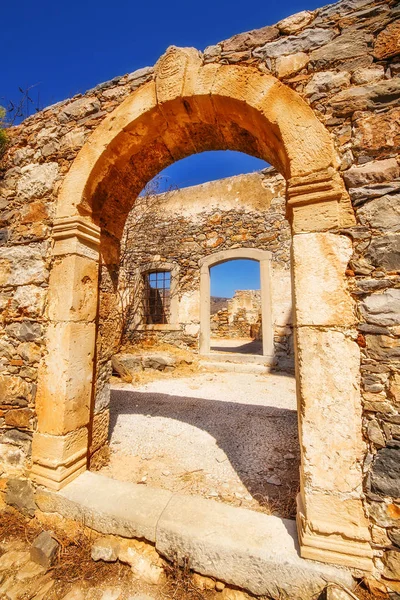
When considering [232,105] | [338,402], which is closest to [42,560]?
[338,402]

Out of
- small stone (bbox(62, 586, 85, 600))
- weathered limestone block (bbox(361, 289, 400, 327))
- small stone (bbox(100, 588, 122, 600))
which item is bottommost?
small stone (bbox(62, 586, 85, 600))

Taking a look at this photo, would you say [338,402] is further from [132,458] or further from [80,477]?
[132,458]

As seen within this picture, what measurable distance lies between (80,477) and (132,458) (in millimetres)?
642

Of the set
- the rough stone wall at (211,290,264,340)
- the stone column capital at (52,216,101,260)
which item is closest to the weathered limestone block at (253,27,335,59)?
the stone column capital at (52,216,101,260)

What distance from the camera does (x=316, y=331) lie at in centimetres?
143

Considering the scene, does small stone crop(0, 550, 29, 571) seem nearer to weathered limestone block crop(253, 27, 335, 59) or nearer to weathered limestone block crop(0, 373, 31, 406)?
weathered limestone block crop(0, 373, 31, 406)

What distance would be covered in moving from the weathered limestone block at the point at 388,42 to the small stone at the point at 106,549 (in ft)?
10.4

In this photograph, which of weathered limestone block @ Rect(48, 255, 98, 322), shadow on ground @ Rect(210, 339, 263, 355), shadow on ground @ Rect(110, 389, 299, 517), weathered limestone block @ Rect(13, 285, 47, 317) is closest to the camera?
weathered limestone block @ Rect(48, 255, 98, 322)

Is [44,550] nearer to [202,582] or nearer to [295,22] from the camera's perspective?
[202,582]

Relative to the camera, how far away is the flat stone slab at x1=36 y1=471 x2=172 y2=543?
1.55m

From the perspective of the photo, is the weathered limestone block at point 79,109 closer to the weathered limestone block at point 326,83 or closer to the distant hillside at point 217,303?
the weathered limestone block at point 326,83

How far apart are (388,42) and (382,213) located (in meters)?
0.99

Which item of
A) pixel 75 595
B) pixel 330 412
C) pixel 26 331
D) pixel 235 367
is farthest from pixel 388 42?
pixel 235 367

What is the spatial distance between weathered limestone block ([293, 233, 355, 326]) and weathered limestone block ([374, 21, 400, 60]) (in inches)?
41.8
